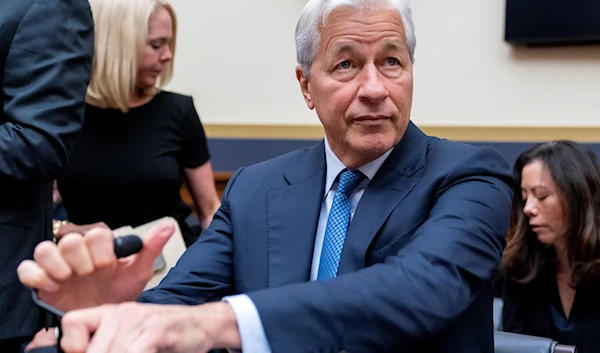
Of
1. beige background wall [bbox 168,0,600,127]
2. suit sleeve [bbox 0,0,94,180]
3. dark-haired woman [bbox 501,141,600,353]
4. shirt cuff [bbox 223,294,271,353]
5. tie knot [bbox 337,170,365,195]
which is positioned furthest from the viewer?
beige background wall [bbox 168,0,600,127]

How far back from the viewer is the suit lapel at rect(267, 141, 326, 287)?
4.63ft

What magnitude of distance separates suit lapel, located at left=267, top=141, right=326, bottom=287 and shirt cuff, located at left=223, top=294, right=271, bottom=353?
0.38 meters

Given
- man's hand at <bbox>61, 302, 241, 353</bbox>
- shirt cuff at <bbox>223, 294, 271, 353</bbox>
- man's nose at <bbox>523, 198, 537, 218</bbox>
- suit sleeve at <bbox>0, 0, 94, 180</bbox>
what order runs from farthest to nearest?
1. man's nose at <bbox>523, 198, 537, 218</bbox>
2. suit sleeve at <bbox>0, 0, 94, 180</bbox>
3. shirt cuff at <bbox>223, 294, 271, 353</bbox>
4. man's hand at <bbox>61, 302, 241, 353</bbox>

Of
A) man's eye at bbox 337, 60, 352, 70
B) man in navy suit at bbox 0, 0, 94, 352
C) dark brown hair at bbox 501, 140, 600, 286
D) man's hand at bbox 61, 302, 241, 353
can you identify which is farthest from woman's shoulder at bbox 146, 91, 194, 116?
man's hand at bbox 61, 302, 241, 353

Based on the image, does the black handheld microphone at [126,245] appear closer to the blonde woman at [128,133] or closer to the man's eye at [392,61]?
the man's eye at [392,61]

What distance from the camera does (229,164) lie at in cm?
395

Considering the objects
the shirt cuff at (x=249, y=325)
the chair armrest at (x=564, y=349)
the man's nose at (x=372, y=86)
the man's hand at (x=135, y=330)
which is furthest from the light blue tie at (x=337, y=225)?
the chair armrest at (x=564, y=349)

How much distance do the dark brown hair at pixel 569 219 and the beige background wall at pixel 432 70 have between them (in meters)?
0.81

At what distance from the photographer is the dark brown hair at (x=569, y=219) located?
2496 mm

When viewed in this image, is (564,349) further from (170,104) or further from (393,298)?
(170,104)

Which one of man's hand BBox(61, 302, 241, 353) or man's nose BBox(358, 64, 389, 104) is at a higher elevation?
man's nose BBox(358, 64, 389, 104)

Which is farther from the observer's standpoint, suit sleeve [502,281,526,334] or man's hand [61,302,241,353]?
suit sleeve [502,281,526,334]

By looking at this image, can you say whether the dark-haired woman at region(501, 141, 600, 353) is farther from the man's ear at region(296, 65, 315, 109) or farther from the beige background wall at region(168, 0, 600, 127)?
the man's ear at region(296, 65, 315, 109)

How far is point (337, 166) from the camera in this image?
1514mm
